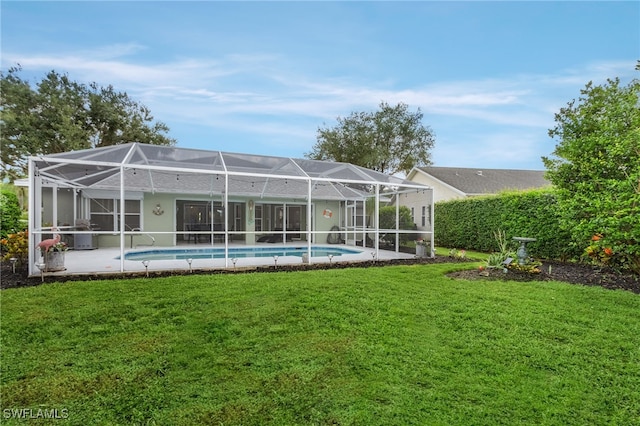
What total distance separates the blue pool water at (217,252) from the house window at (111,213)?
2652 millimetres

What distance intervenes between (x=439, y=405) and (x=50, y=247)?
7.91 meters

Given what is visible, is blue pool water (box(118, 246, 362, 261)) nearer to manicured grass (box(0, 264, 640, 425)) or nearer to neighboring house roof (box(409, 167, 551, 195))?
manicured grass (box(0, 264, 640, 425))

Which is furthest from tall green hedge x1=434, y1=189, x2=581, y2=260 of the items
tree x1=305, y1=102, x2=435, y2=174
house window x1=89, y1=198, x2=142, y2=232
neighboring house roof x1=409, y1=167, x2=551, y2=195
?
house window x1=89, y1=198, x2=142, y2=232

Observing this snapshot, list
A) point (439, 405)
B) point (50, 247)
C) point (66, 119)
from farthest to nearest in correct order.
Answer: point (66, 119)
point (50, 247)
point (439, 405)

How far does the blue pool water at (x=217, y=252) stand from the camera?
11.8 m

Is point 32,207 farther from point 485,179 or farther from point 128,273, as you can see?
point 485,179

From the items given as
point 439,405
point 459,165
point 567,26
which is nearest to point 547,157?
point 567,26

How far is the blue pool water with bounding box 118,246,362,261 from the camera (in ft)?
38.7

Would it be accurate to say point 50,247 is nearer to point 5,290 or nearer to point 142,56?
point 5,290

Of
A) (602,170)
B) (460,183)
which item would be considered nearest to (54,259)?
(602,170)

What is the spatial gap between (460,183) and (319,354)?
19.3m

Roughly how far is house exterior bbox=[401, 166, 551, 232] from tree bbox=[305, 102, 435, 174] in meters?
3.96

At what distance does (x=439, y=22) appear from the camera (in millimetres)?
10125

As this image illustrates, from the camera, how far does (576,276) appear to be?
7355 millimetres
